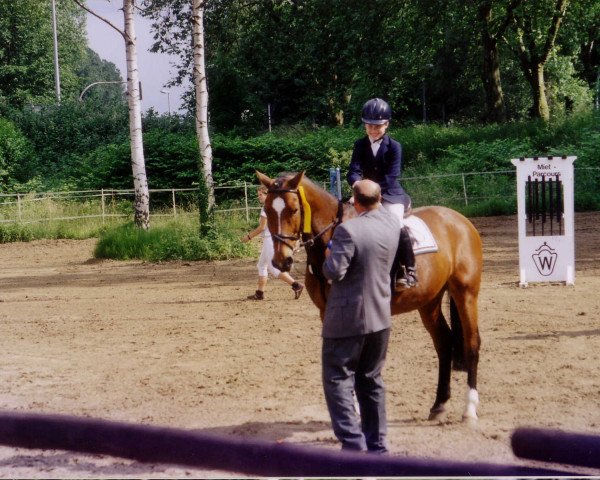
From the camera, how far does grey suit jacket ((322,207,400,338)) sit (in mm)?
5953

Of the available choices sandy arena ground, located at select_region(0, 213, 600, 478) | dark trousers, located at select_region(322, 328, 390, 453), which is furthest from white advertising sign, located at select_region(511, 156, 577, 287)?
dark trousers, located at select_region(322, 328, 390, 453)

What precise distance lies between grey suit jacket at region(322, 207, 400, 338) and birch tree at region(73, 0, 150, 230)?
18.3 meters

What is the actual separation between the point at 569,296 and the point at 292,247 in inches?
331

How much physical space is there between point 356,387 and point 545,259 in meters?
9.82

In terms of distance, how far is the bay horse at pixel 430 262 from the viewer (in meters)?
7.11

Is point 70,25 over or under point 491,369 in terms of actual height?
over

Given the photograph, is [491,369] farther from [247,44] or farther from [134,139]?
[247,44]

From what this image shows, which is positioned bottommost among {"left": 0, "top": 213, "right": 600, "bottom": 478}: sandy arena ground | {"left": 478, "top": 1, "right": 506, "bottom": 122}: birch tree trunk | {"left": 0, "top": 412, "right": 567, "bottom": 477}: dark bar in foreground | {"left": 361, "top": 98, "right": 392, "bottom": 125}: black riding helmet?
{"left": 0, "top": 213, "right": 600, "bottom": 478}: sandy arena ground

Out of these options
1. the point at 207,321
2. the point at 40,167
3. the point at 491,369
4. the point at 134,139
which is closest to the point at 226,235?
the point at 134,139

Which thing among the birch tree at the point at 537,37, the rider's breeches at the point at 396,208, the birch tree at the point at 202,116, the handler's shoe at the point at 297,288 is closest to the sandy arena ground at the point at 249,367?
the handler's shoe at the point at 297,288

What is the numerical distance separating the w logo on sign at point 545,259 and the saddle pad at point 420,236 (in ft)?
25.7

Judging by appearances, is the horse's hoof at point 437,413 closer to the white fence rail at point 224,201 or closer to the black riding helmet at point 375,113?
the black riding helmet at point 375,113

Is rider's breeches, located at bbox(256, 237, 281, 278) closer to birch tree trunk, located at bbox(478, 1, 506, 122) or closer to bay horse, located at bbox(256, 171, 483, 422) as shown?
bay horse, located at bbox(256, 171, 483, 422)

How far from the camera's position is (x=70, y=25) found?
245 feet
